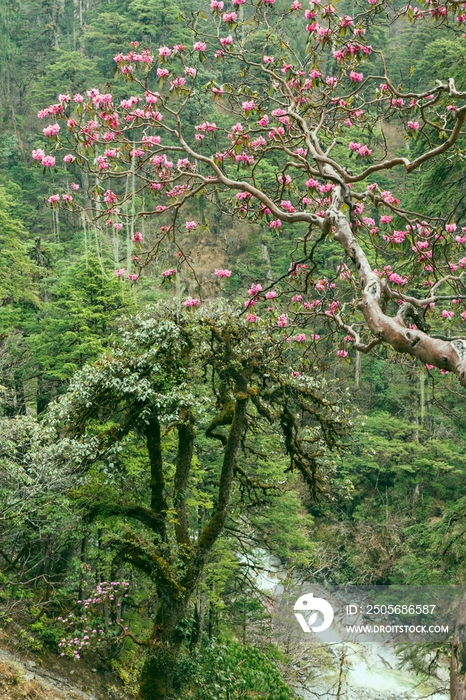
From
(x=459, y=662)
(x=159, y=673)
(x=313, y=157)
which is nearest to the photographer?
(x=459, y=662)

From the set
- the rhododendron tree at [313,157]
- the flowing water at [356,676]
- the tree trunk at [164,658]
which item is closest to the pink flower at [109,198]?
the rhododendron tree at [313,157]

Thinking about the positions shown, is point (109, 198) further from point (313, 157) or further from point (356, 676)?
point (356, 676)

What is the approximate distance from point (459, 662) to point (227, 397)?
19.5 ft

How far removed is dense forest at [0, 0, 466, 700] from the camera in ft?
18.7

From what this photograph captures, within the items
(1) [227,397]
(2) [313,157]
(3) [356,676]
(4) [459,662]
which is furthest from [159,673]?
(3) [356,676]

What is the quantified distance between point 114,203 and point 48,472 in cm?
372

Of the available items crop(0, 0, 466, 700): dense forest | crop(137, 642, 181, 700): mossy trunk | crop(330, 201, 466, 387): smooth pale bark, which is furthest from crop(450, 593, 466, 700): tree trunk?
crop(137, 642, 181, 700): mossy trunk

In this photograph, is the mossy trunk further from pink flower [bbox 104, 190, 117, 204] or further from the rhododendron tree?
pink flower [bbox 104, 190, 117, 204]

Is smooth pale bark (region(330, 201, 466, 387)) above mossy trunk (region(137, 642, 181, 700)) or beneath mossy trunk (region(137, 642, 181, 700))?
above

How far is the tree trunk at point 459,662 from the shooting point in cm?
350

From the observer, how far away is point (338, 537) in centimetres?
2094

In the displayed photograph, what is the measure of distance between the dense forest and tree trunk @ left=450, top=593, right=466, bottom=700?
0.02m

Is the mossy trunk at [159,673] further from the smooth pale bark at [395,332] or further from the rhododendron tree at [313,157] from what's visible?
the smooth pale bark at [395,332]

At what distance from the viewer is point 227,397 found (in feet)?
30.5
